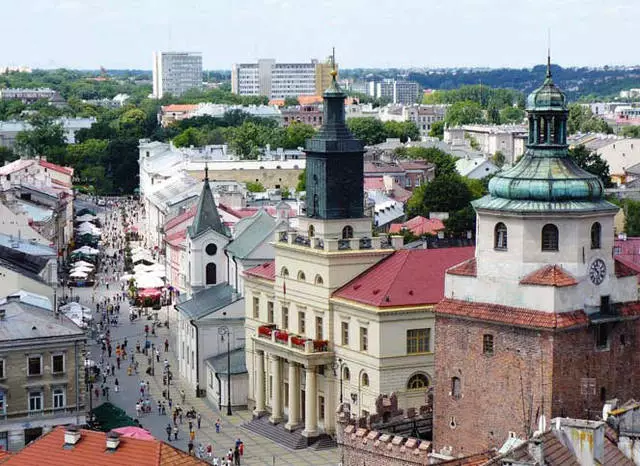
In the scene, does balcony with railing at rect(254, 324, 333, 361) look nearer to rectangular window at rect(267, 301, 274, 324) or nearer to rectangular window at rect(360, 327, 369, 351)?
rectangular window at rect(267, 301, 274, 324)

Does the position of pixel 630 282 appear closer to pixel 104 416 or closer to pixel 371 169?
pixel 104 416

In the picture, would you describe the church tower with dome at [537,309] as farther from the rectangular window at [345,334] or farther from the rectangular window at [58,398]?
the rectangular window at [58,398]

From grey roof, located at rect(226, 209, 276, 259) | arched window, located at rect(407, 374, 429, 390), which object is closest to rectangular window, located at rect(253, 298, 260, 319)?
grey roof, located at rect(226, 209, 276, 259)

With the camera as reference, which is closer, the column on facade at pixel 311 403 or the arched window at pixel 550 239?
the arched window at pixel 550 239

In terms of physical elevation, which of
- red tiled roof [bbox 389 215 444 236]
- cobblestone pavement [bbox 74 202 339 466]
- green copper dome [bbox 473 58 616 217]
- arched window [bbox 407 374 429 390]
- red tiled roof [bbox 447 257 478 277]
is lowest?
cobblestone pavement [bbox 74 202 339 466]

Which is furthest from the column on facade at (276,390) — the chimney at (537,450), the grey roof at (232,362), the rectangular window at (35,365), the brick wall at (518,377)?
the chimney at (537,450)

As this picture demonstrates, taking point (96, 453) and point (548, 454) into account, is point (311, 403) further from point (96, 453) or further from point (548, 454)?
point (548, 454)
